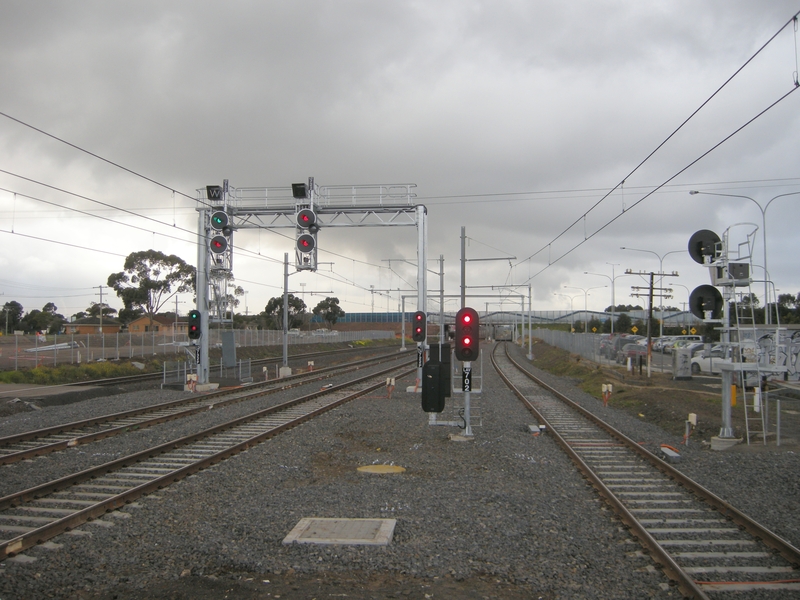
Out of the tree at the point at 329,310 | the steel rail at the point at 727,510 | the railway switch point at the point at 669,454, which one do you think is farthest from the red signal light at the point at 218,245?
the tree at the point at 329,310

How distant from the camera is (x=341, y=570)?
6.44m

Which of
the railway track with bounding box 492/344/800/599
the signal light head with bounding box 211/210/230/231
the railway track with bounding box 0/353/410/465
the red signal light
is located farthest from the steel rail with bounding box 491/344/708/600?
the red signal light

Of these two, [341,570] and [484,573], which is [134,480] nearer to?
[341,570]

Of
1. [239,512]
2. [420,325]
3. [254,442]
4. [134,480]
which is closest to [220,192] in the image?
[420,325]

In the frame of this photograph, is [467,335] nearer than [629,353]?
Yes

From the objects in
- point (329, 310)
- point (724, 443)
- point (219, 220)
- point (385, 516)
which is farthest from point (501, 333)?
point (385, 516)

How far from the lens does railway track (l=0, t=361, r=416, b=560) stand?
7.81 metres

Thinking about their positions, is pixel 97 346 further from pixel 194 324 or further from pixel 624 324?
pixel 624 324

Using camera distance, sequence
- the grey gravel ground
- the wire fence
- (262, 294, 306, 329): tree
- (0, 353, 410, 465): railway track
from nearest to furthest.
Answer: the grey gravel ground < (0, 353, 410, 465): railway track < the wire fence < (262, 294, 306, 329): tree

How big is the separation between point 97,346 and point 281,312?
5824 centimetres

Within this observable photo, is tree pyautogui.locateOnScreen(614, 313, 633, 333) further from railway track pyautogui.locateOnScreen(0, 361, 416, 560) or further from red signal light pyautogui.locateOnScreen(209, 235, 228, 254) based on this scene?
railway track pyautogui.locateOnScreen(0, 361, 416, 560)

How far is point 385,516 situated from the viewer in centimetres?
834

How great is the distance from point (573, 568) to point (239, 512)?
173 inches

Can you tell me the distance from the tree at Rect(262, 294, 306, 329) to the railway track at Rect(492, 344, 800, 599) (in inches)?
3732
